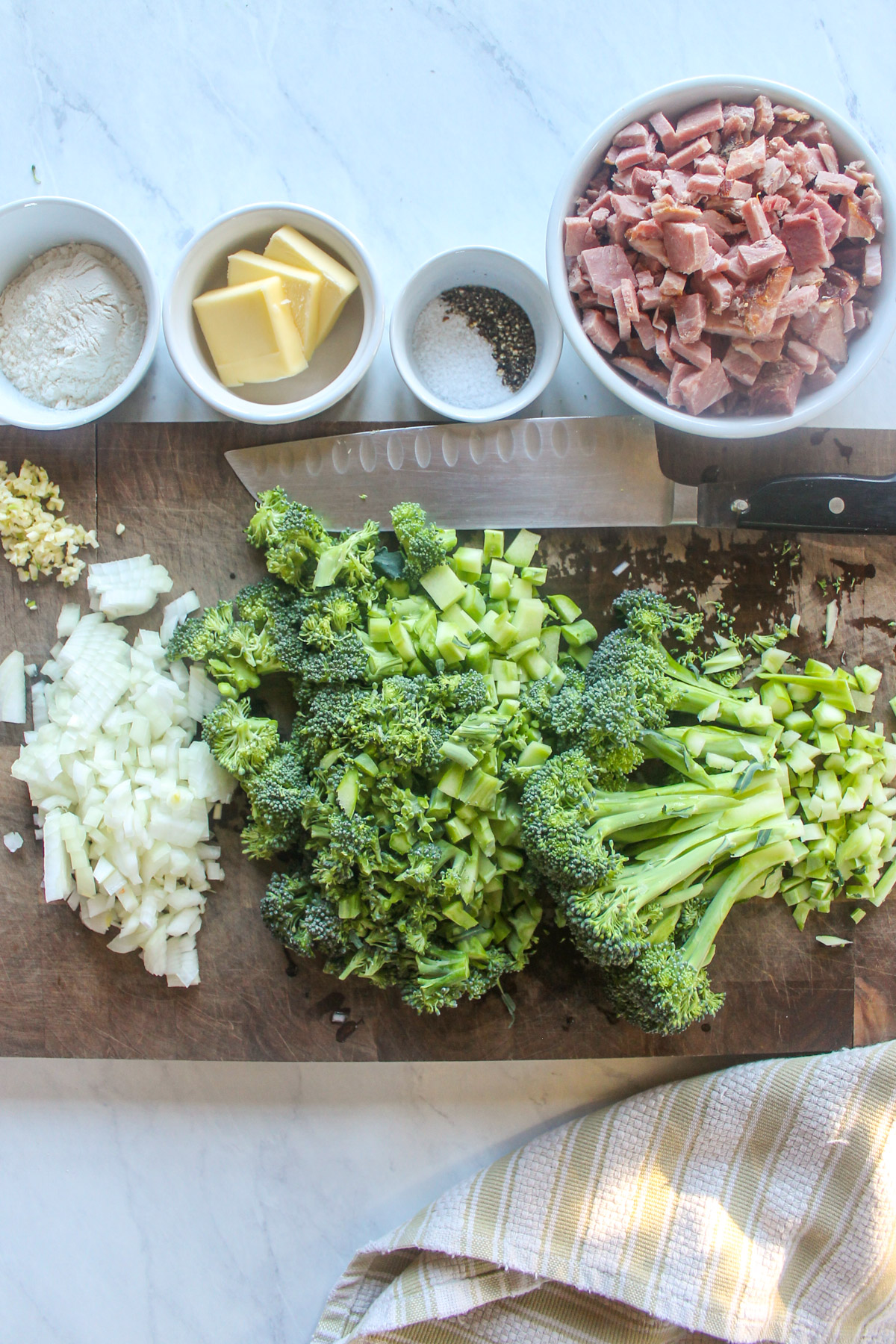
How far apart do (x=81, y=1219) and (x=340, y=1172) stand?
729 millimetres

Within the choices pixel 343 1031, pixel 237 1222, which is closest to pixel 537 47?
pixel 343 1031

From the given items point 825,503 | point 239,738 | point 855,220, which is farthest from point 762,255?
point 239,738

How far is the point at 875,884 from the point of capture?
85.9 inches

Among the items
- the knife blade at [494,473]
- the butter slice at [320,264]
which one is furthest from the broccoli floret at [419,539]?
the butter slice at [320,264]

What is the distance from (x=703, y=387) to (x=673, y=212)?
14.2 inches

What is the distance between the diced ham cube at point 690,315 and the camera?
6.01 feet

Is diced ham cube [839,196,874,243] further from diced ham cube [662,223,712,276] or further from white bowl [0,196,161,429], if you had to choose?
white bowl [0,196,161,429]

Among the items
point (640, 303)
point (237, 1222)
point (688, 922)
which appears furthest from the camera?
point (237, 1222)

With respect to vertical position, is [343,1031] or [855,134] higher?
[855,134]

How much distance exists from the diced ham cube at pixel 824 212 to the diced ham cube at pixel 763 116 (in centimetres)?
20

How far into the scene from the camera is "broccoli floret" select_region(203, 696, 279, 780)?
6.45 feet

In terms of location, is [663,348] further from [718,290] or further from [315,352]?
[315,352]

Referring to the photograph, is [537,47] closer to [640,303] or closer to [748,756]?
[640,303]

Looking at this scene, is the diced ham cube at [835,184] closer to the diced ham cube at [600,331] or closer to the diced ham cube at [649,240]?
the diced ham cube at [649,240]
